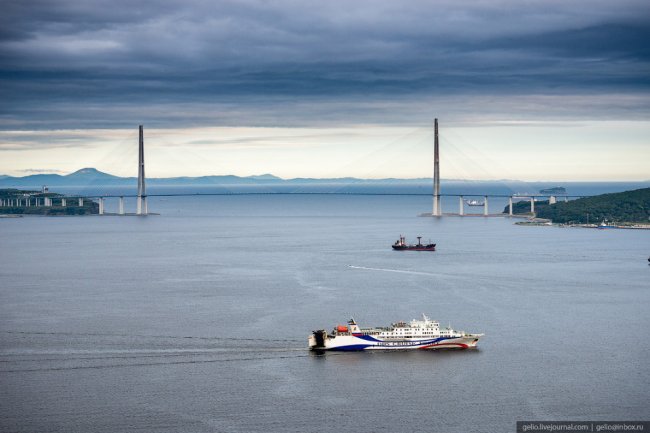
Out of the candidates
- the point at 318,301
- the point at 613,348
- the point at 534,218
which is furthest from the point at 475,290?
the point at 534,218

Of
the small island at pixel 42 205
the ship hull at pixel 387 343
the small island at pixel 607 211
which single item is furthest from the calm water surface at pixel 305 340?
the small island at pixel 42 205

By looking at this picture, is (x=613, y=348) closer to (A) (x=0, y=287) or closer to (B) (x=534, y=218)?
(A) (x=0, y=287)

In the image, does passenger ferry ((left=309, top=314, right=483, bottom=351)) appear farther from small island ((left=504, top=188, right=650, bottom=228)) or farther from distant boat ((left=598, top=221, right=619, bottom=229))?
small island ((left=504, top=188, right=650, bottom=228))

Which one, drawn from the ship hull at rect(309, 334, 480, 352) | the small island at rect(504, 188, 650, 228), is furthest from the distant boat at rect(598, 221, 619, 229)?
the ship hull at rect(309, 334, 480, 352)

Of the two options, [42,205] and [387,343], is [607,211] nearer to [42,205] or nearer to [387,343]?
[387,343]

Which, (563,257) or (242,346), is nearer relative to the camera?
(242,346)

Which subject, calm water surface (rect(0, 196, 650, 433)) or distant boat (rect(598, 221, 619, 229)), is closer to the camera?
calm water surface (rect(0, 196, 650, 433))
